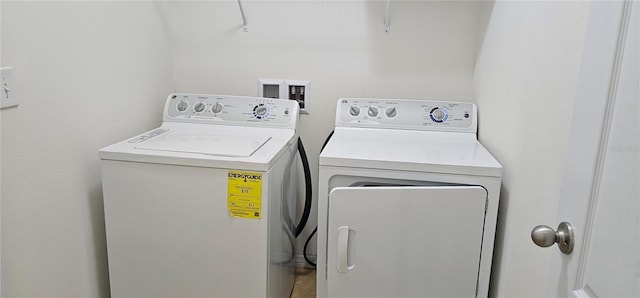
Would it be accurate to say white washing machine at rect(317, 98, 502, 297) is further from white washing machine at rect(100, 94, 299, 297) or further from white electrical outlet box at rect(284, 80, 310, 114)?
white electrical outlet box at rect(284, 80, 310, 114)

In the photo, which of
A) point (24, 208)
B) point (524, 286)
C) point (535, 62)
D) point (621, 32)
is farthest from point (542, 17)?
point (24, 208)

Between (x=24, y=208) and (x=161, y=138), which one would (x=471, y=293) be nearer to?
(x=161, y=138)

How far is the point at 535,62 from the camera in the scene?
1.25 metres

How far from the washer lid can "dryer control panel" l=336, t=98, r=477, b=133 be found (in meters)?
0.41

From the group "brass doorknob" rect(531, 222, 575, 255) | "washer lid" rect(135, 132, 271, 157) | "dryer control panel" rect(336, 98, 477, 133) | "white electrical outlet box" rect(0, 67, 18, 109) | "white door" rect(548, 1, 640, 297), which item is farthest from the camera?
"dryer control panel" rect(336, 98, 477, 133)

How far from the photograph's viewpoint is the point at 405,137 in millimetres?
1886

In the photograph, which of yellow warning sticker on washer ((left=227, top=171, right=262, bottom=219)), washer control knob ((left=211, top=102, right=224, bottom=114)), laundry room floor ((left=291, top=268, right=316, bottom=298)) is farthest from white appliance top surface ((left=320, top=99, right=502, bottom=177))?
laundry room floor ((left=291, top=268, right=316, bottom=298))

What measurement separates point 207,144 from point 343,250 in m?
0.64

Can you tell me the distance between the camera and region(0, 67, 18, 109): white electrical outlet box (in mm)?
1240

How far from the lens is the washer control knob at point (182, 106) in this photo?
6.61ft

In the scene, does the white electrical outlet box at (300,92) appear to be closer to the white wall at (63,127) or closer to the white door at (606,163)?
the white wall at (63,127)

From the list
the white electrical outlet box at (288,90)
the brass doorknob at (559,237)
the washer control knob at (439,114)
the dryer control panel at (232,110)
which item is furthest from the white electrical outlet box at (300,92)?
the brass doorknob at (559,237)

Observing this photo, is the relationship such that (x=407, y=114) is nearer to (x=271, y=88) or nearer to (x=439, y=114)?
(x=439, y=114)

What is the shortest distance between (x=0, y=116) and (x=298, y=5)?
4.21 feet
